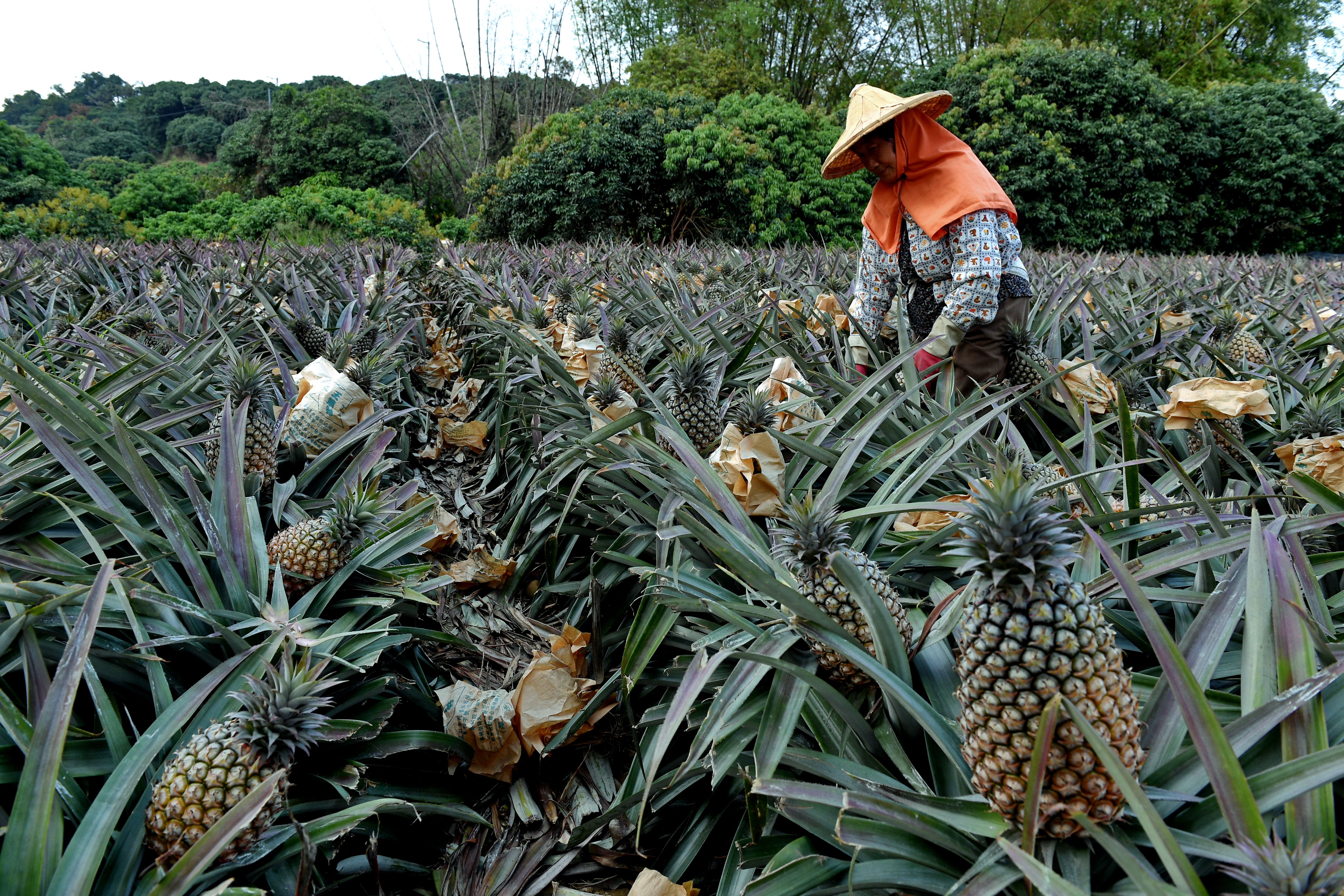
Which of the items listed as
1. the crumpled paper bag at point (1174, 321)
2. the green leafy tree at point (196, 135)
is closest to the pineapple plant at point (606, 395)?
the crumpled paper bag at point (1174, 321)

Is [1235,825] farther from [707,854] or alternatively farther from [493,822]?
[493,822]

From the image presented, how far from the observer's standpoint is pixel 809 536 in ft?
3.77

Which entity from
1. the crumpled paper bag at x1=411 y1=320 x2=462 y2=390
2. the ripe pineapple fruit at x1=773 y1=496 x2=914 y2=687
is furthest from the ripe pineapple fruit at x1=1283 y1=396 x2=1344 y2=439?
the crumpled paper bag at x1=411 y1=320 x2=462 y2=390

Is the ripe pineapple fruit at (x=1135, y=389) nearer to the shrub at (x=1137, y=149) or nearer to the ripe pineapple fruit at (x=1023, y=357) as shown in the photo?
the ripe pineapple fruit at (x=1023, y=357)

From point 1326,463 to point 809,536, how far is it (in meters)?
1.15

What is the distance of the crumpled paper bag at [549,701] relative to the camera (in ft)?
5.51

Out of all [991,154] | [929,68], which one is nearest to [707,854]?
[991,154]

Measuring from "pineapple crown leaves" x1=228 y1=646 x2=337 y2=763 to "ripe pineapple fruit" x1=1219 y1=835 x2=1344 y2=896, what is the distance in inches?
43.7

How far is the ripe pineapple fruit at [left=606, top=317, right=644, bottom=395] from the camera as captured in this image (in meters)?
2.50

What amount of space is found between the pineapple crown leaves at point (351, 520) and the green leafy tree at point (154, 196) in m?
12.4

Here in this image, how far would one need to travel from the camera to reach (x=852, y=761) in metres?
1.11

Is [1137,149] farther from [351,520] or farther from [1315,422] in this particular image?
[351,520]

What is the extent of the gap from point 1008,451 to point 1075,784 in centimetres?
103

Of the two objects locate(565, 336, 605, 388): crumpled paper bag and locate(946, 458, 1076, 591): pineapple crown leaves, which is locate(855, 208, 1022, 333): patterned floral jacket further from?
locate(946, 458, 1076, 591): pineapple crown leaves
